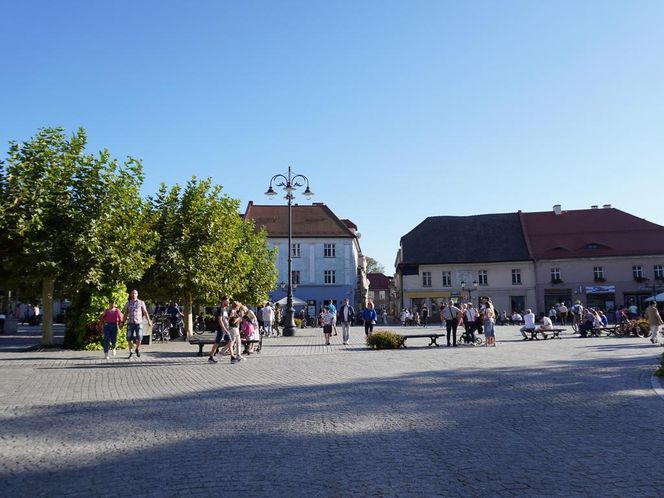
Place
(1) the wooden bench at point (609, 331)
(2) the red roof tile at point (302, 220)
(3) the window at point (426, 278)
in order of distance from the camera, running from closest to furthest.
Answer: (1) the wooden bench at point (609, 331)
(3) the window at point (426, 278)
(2) the red roof tile at point (302, 220)

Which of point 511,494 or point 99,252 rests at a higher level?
point 99,252

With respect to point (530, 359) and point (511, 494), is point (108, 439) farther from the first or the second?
point (530, 359)

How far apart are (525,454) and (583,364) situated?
963 cm

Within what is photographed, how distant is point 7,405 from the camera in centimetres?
926

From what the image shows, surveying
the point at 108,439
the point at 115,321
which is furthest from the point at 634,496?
the point at 115,321

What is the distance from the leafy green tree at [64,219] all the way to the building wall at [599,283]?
4788 cm

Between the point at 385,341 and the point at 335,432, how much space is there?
13.2 meters

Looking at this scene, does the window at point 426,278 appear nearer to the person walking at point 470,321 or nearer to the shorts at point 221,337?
the person walking at point 470,321

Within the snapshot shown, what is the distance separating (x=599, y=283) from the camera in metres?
58.0

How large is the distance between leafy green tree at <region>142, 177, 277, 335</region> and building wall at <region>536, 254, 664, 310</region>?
3887 cm

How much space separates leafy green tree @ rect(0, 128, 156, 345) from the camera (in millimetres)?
17906

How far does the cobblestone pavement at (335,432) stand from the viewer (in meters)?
5.14

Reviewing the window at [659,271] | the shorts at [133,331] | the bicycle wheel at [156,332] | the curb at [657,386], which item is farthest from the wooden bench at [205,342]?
the window at [659,271]

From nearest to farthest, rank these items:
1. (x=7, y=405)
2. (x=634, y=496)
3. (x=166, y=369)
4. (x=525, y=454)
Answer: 1. (x=634, y=496)
2. (x=525, y=454)
3. (x=7, y=405)
4. (x=166, y=369)
